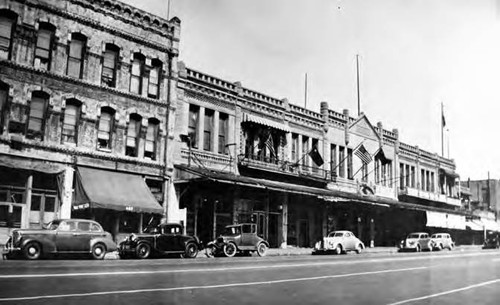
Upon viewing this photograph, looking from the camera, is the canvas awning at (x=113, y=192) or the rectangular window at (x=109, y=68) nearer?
the canvas awning at (x=113, y=192)

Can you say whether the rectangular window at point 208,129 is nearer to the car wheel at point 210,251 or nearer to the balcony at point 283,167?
the balcony at point 283,167

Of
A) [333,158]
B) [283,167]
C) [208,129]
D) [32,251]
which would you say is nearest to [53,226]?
[32,251]

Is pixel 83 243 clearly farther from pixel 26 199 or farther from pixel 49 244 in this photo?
pixel 26 199

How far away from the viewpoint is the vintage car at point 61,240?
1744cm

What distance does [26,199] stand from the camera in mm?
21562

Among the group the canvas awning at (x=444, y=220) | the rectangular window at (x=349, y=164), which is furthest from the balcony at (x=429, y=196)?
the rectangular window at (x=349, y=164)

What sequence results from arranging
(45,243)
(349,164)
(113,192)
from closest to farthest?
(45,243), (113,192), (349,164)

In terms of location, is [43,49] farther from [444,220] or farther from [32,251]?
[444,220]

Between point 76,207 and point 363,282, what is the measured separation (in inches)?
568

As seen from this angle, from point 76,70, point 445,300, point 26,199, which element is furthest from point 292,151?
point 445,300

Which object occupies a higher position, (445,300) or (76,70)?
(76,70)

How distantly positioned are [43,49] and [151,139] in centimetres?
699

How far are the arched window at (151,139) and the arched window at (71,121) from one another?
3.91 meters

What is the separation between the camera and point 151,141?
2639 cm
